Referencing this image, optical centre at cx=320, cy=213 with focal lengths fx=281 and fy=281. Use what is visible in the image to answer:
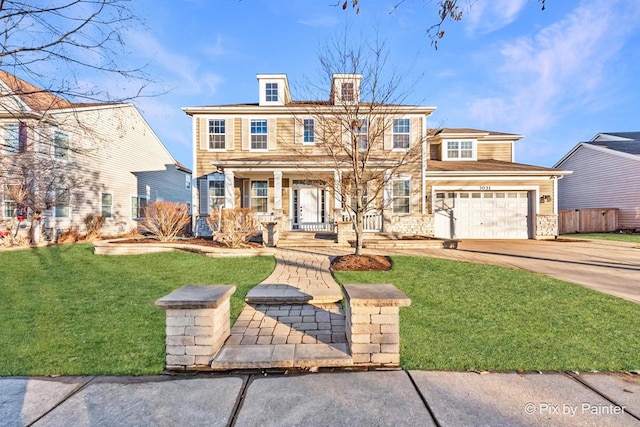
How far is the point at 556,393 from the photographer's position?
223 cm

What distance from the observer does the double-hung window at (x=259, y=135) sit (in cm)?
1336

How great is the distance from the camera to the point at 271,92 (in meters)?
13.8

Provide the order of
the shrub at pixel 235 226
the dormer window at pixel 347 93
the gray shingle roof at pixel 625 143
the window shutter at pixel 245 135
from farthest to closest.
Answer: the gray shingle roof at pixel 625 143 → the window shutter at pixel 245 135 → the shrub at pixel 235 226 → the dormer window at pixel 347 93

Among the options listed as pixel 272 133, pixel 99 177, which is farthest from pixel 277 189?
pixel 99 177

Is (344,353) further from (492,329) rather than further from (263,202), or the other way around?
A: (263,202)

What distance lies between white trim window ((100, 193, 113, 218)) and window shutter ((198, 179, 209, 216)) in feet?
19.7

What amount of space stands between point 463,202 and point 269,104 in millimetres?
10578

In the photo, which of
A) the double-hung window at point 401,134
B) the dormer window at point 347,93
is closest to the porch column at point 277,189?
the dormer window at point 347,93

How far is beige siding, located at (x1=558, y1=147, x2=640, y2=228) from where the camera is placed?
1573 centimetres

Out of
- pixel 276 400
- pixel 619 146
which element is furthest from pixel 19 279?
pixel 619 146

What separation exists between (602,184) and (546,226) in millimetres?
8034

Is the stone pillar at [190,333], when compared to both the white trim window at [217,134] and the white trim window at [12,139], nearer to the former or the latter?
the white trim window at [12,139]

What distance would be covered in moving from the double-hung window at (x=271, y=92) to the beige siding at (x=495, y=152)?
11783mm

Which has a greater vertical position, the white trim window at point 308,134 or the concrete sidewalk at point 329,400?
the white trim window at point 308,134
